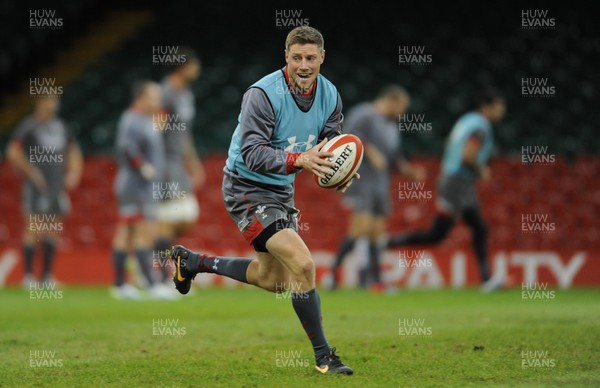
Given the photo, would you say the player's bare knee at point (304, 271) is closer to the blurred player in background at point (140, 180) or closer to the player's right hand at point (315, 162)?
the player's right hand at point (315, 162)

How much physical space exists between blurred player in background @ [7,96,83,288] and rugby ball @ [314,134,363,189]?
26.8 ft

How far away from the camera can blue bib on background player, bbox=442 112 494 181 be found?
42.8 feet

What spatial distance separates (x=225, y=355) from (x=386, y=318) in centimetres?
282

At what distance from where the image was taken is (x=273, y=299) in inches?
496

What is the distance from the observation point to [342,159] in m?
6.49

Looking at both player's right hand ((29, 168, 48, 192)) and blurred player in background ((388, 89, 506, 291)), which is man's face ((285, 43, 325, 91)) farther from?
player's right hand ((29, 168, 48, 192))

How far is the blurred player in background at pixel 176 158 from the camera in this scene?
1284cm

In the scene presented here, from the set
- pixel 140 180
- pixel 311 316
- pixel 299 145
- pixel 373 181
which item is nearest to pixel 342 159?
pixel 299 145

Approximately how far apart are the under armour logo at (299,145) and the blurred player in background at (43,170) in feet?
25.3

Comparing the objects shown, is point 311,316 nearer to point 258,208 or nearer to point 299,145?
point 258,208

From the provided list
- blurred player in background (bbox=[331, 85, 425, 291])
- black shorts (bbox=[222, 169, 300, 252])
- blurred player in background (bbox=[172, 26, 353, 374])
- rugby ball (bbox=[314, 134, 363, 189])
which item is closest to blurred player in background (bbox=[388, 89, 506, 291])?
blurred player in background (bbox=[331, 85, 425, 291])

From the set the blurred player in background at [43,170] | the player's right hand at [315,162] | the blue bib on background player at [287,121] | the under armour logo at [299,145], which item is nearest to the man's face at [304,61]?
the blue bib on background player at [287,121]

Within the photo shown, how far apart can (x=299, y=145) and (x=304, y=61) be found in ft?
2.08

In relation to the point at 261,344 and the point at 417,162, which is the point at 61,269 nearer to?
the point at 417,162
